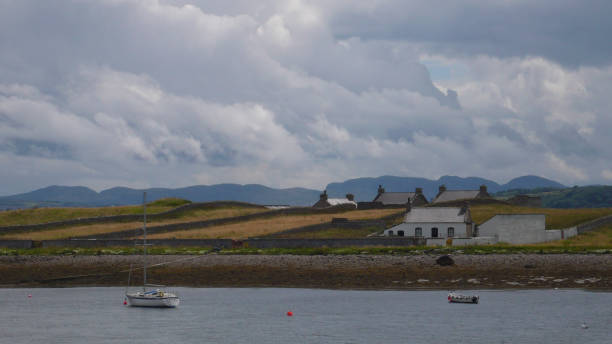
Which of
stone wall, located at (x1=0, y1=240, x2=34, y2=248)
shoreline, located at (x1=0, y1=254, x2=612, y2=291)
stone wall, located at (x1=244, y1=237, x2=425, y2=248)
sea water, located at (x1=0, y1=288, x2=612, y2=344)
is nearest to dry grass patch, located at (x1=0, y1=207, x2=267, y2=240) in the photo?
stone wall, located at (x1=0, y1=240, x2=34, y2=248)

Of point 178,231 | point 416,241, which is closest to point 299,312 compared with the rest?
point 416,241

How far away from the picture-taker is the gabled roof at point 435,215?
8419cm

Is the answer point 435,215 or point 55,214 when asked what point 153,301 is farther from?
point 55,214

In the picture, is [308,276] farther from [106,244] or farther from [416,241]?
[106,244]

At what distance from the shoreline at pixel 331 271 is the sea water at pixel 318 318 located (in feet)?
7.72

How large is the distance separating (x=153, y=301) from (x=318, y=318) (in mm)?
12124

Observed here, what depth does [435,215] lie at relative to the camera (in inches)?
3344

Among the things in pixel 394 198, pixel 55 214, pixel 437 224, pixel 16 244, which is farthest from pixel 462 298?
Answer: pixel 394 198

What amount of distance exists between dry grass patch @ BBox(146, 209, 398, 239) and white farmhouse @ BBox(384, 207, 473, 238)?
16.2 m

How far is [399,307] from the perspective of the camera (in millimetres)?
54031

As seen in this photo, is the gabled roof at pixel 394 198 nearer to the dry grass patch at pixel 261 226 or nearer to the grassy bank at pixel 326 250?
the dry grass patch at pixel 261 226

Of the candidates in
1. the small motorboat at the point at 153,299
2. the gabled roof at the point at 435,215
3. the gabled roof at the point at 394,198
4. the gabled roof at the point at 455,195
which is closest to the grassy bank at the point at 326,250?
the gabled roof at the point at 435,215

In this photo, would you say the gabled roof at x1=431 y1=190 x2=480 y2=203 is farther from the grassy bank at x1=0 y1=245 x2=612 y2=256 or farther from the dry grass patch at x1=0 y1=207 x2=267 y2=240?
the grassy bank at x1=0 y1=245 x2=612 y2=256

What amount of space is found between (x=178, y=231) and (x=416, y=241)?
31.8 metres
